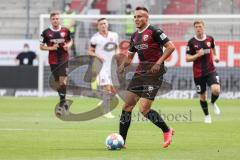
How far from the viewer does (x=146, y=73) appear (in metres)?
14.0

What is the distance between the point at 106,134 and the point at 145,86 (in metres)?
3.15

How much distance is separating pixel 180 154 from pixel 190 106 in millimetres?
13651

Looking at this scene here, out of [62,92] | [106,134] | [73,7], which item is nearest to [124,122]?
[106,134]

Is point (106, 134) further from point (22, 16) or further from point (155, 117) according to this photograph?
point (22, 16)

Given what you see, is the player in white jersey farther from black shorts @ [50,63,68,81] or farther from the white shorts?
black shorts @ [50,63,68,81]

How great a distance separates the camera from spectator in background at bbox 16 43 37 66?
3181 cm

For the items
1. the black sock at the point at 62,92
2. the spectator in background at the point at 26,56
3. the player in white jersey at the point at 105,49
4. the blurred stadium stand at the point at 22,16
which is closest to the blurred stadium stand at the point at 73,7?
the blurred stadium stand at the point at 22,16

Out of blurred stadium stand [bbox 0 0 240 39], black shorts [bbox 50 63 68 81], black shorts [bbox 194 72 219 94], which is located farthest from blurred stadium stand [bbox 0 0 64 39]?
black shorts [bbox 194 72 219 94]

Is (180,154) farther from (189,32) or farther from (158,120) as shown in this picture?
(189,32)

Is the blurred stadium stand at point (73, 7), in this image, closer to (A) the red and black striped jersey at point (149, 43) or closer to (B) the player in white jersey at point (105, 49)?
(B) the player in white jersey at point (105, 49)

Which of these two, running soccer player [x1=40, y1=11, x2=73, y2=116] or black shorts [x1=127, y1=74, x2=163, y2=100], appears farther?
running soccer player [x1=40, y1=11, x2=73, y2=116]

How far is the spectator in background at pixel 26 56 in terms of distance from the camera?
3181 cm

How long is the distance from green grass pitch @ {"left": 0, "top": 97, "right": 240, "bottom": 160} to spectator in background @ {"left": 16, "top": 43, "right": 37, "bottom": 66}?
20.1ft

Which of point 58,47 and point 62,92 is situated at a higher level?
point 58,47
